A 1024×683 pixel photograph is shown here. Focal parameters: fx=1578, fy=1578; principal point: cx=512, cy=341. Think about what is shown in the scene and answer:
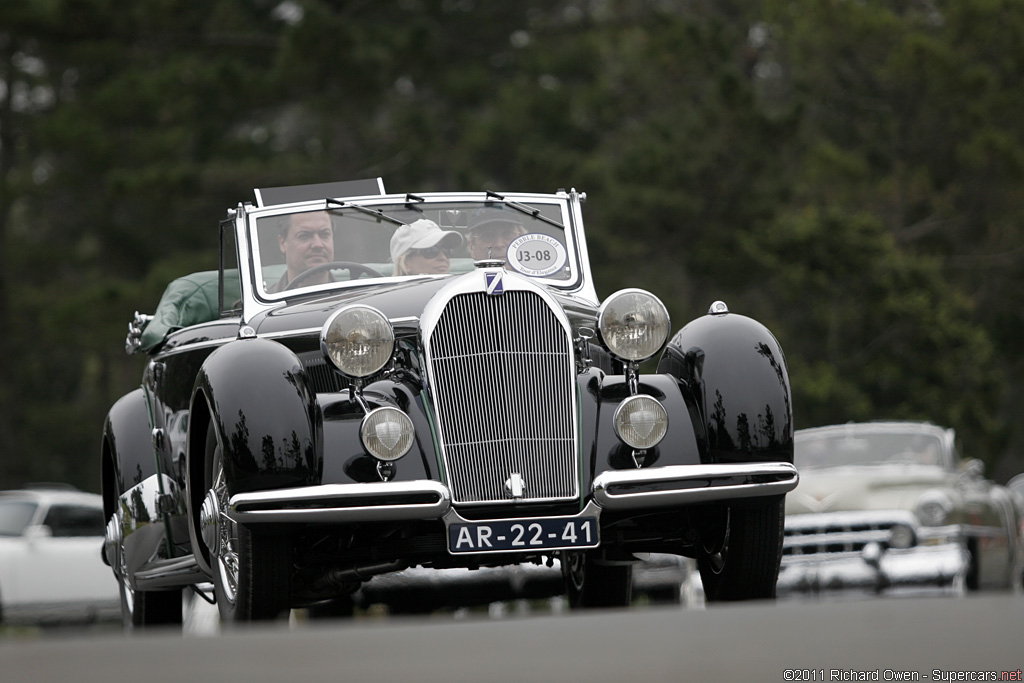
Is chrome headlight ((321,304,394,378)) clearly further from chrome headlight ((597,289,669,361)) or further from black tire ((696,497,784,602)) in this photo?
black tire ((696,497,784,602))

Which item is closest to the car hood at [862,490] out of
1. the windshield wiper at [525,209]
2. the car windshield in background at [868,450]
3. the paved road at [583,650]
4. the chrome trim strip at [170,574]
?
the car windshield in background at [868,450]

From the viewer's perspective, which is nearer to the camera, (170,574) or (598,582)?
(170,574)

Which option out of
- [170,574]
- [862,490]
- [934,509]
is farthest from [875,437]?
[170,574]

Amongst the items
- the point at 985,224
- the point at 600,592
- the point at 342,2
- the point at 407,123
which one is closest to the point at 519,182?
the point at 407,123

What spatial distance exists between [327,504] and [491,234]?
7.67 feet

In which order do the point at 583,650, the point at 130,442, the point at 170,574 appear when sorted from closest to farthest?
the point at 583,650 → the point at 170,574 → the point at 130,442

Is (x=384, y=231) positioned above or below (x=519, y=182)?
below

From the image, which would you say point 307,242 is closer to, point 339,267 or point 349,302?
point 339,267

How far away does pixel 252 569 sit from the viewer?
5.44 meters

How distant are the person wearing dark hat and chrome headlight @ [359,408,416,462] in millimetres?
1773

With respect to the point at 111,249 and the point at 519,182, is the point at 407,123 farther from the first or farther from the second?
the point at 111,249

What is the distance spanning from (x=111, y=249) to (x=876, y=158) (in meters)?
18.2

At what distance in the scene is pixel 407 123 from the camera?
3012 cm

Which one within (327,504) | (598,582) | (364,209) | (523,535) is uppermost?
(364,209)
